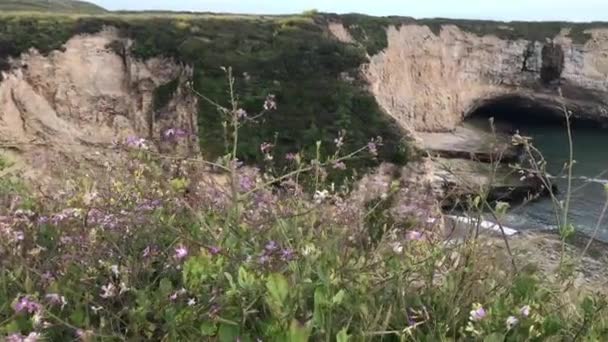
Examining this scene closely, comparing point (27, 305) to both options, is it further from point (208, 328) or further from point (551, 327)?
point (551, 327)

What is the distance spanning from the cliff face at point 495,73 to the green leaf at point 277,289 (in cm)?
3590

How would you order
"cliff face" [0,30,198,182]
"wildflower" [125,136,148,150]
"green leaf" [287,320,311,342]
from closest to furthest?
1. "green leaf" [287,320,311,342]
2. "wildflower" [125,136,148,150]
3. "cliff face" [0,30,198,182]

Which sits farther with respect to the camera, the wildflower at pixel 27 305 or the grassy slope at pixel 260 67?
the grassy slope at pixel 260 67

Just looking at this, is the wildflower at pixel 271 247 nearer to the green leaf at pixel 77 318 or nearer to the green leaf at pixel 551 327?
the green leaf at pixel 77 318

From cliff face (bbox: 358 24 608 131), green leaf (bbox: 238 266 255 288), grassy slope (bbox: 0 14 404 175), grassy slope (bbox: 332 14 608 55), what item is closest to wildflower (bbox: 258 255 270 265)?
green leaf (bbox: 238 266 255 288)

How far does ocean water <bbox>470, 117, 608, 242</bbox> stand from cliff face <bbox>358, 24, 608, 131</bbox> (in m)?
1.51

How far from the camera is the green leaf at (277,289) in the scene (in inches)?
93.7

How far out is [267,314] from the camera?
2.57 meters

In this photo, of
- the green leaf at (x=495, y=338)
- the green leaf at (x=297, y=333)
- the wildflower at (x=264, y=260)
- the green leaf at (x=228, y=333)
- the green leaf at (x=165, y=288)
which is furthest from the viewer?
the wildflower at (x=264, y=260)

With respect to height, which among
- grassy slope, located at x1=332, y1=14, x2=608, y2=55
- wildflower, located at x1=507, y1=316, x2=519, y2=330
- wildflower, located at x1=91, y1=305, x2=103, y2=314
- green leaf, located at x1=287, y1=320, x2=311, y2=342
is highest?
green leaf, located at x1=287, y1=320, x2=311, y2=342

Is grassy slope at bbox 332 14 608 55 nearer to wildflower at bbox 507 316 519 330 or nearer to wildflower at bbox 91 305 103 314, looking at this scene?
wildflower at bbox 91 305 103 314

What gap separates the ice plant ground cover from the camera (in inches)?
97.7

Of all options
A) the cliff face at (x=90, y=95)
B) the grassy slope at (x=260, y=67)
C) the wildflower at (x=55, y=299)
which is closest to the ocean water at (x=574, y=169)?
the grassy slope at (x=260, y=67)

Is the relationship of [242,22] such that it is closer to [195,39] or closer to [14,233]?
[195,39]
